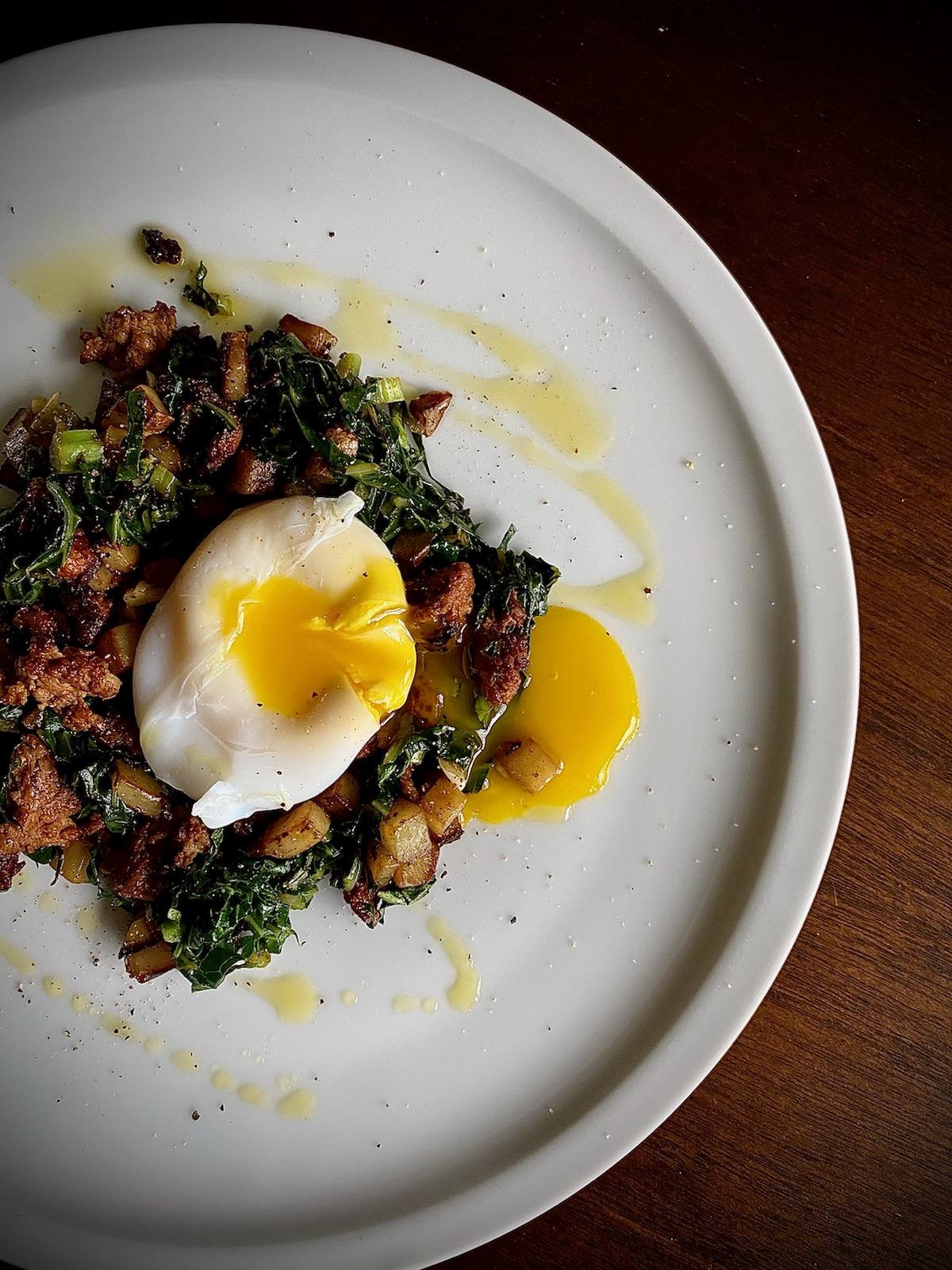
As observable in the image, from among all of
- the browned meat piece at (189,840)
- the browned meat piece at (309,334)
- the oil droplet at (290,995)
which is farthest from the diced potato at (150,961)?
the browned meat piece at (309,334)

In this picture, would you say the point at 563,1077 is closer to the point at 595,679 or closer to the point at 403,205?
the point at 595,679

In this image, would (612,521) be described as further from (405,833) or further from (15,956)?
(15,956)

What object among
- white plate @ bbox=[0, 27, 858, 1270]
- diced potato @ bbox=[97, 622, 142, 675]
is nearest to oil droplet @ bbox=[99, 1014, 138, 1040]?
white plate @ bbox=[0, 27, 858, 1270]

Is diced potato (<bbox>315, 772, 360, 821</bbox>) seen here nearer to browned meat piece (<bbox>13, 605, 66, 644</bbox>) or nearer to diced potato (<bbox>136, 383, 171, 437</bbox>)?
browned meat piece (<bbox>13, 605, 66, 644</bbox>)

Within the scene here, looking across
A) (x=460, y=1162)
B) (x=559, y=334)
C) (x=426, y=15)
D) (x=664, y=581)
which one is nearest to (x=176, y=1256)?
(x=460, y=1162)

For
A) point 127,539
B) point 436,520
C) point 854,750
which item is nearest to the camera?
point 127,539
